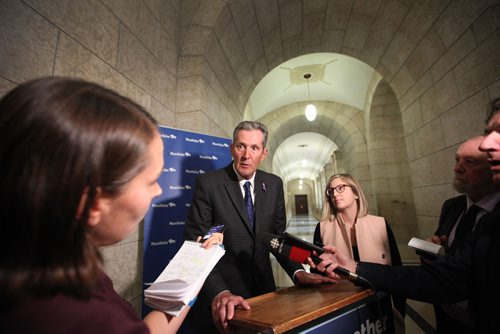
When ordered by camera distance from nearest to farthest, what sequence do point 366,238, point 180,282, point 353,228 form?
point 180,282, point 366,238, point 353,228

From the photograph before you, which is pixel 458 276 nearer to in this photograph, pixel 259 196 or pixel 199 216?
pixel 259 196

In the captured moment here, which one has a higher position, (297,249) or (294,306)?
(297,249)

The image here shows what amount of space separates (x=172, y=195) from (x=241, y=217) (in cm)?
120

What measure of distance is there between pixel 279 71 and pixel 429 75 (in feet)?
14.1

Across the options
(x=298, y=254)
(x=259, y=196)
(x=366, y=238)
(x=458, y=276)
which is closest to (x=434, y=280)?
(x=458, y=276)

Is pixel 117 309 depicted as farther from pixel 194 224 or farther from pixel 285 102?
pixel 285 102

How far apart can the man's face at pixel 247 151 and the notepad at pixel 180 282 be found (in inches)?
40.4

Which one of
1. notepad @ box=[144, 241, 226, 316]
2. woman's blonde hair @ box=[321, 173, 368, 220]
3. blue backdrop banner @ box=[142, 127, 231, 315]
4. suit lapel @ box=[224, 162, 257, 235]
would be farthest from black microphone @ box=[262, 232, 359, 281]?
blue backdrop banner @ box=[142, 127, 231, 315]

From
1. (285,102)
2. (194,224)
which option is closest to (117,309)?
(194,224)

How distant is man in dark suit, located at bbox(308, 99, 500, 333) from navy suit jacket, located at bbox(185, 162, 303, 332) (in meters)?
0.50

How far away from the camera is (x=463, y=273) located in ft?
4.13

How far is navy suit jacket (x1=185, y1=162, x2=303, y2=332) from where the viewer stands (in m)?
1.72

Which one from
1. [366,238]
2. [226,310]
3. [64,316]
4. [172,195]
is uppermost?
[172,195]

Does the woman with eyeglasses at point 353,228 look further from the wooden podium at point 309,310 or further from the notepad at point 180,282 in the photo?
the notepad at point 180,282
